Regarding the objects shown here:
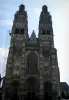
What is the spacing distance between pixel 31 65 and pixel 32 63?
49 centimetres

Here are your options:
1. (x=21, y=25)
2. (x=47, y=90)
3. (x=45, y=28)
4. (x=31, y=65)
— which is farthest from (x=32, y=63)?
(x=21, y=25)

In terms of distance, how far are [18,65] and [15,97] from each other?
6293 mm

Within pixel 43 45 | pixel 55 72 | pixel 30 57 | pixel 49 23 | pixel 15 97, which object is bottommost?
pixel 15 97

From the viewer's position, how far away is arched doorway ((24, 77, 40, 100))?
31.6 metres

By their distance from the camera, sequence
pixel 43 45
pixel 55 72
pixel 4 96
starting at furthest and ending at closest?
pixel 43 45 < pixel 55 72 < pixel 4 96

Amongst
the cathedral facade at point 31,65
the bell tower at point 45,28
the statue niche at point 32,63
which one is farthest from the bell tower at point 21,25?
the statue niche at point 32,63

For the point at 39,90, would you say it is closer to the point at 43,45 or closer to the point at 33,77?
the point at 33,77

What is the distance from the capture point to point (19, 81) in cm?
3228

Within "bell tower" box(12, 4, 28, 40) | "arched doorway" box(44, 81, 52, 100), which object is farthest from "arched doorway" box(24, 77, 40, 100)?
"bell tower" box(12, 4, 28, 40)

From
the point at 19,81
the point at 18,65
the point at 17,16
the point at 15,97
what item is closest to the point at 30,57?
the point at 18,65

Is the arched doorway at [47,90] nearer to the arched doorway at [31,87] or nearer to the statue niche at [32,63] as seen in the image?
the arched doorway at [31,87]

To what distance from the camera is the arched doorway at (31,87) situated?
3156 cm

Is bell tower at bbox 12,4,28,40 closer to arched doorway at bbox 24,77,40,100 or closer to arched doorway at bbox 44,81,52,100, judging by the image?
arched doorway at bbox 24,77,40,100

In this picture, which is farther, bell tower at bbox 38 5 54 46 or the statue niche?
bell tower at bbox 38 5 54 46
